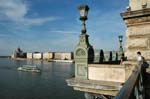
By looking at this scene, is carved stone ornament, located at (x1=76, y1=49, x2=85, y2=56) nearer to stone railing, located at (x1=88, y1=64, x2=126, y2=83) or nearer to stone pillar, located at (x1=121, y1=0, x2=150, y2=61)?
stone railing, located at (x1=88, y1=64, x2=126, y2=83)

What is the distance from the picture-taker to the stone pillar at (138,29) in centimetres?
735

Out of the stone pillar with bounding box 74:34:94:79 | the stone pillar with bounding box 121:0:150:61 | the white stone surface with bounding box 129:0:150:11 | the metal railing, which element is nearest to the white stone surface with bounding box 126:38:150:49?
the stone pillar with bounding box 121:0:150:61

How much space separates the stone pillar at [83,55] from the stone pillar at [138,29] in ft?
6.85

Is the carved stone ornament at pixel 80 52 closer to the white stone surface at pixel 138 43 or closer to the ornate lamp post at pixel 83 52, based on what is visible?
the ornate lamp post at pixel 83 52

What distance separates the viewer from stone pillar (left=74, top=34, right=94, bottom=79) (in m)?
9.43

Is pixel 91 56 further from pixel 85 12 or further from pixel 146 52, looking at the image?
pixel 146 52

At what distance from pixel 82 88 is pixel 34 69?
107 metres

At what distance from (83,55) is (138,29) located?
2.70 metres

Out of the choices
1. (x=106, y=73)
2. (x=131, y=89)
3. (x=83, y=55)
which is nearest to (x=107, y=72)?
(x=106, y=73)

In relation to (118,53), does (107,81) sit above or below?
below

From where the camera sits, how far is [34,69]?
114 m

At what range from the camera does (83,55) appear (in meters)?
9.52

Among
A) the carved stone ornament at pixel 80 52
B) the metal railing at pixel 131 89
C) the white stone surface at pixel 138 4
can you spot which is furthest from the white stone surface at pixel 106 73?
the metal railing at pixel 131 89

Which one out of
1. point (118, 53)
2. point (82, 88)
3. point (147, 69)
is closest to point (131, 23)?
point (147, 69)
